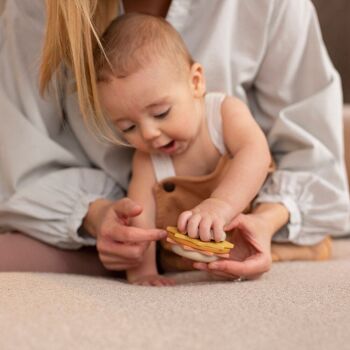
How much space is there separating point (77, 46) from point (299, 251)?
1.57 feet

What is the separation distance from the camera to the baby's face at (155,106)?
37.3 inches

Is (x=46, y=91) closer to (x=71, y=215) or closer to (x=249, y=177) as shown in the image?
(x=71, y=215)

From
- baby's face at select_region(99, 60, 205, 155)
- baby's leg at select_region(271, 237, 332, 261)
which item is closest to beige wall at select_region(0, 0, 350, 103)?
baby's leg at select_region(271, 237, 332, 261)

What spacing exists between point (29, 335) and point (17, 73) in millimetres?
630

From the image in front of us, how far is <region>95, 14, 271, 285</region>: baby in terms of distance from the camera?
946 mm

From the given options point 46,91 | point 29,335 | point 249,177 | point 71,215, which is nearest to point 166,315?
point 29,335

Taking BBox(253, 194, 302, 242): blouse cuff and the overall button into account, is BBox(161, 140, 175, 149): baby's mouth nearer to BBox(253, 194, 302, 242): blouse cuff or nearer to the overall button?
the overall button

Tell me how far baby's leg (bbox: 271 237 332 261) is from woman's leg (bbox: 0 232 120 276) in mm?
268

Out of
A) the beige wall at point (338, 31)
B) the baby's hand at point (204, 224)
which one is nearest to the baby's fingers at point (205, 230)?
the baby's hand at point (204, 224)

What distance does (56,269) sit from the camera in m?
1.10

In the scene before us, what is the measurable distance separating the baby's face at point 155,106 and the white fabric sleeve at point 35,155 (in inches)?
6.1

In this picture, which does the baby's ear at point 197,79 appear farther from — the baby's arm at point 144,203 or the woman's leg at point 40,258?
the woman's leg at point 40,258

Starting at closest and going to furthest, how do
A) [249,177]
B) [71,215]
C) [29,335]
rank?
1. [29,335]
2. [249,177]
3. [71,215]

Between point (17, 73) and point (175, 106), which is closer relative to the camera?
point (175, 106)
